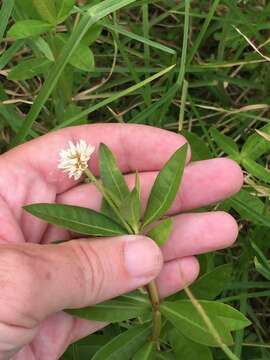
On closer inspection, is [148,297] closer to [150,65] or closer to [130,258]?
[130,258]

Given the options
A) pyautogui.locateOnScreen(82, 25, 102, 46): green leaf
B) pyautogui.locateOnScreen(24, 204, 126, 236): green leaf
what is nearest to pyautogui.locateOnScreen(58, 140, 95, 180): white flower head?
pyautogui.locateOnScreen(24, 204, 126, 236): green leaf

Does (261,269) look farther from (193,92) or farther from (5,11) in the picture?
(5,11)

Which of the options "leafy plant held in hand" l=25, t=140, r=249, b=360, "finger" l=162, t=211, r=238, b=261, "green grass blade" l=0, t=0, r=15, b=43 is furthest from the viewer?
"green grass blade" l=0, t=0, r=15, b=43

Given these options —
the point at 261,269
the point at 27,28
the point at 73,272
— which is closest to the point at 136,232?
the point at 73,272

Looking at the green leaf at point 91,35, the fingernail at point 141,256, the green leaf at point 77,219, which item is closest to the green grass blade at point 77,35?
the green leaf at point 91,35

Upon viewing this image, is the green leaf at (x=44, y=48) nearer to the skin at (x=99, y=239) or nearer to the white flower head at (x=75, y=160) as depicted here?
the skin at (x=99, y=239)

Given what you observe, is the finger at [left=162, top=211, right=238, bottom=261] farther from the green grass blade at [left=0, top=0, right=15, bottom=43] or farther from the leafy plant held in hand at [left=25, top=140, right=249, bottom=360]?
the green grass blade at [left=0, top=0, right=15, bottom=43]
